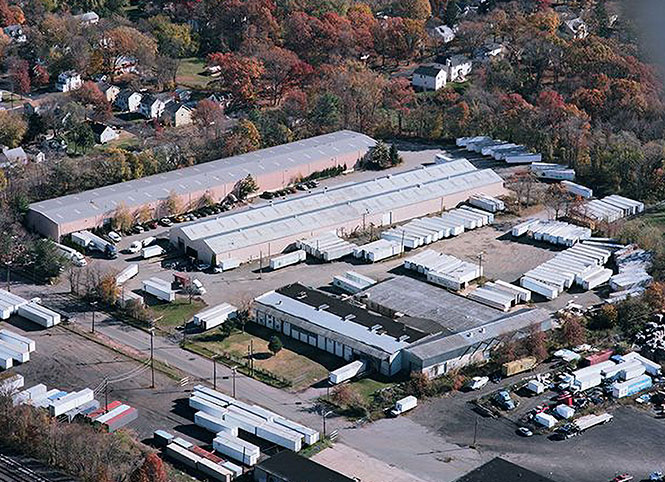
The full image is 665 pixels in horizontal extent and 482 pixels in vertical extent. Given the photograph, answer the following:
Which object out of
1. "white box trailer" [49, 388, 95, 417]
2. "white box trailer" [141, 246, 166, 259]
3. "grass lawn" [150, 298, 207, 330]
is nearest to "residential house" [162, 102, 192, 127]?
"white box trailer" [141, 246, 166, 259]

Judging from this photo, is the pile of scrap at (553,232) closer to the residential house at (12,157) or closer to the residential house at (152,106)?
the residential house at (12,157)

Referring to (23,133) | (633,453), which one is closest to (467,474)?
(633,453)

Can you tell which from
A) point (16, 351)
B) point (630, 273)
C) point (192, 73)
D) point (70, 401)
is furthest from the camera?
point (192, 73)

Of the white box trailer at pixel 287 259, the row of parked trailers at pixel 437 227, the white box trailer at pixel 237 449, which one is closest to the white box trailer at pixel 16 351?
the white box trailer at pixel 237 449

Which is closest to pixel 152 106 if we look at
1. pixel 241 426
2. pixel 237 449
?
pixel 241 426

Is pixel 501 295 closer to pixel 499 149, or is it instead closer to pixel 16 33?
pixel 499 149

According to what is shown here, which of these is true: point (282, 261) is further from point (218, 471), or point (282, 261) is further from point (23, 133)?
point (23, 133)
